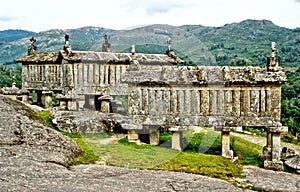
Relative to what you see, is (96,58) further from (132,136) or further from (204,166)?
(204,166)

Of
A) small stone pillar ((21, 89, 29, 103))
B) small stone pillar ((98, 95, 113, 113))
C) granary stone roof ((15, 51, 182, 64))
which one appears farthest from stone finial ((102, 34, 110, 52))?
small stone pillar ((98, 95, 113, 113))

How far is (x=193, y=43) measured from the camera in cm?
3164

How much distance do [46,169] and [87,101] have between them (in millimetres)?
17508

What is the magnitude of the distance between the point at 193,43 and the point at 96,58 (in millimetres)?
7297

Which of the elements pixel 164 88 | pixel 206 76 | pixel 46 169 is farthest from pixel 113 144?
pixel 46 169

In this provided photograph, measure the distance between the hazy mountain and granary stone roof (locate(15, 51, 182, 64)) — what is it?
1040mm

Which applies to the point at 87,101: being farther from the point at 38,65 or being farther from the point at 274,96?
the point at 274,96

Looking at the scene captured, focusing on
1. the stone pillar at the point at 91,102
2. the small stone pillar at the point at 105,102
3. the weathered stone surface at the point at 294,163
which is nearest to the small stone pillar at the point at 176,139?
the weathered stone surface at the point at 294,163

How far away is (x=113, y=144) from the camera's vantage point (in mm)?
19094

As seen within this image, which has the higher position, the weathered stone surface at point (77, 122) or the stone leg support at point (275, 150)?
the weathered stone surface at point (77, 122)

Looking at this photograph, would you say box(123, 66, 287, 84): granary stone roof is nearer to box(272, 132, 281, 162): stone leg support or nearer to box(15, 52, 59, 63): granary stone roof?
box(272, 132, 281, 162): stone leg support

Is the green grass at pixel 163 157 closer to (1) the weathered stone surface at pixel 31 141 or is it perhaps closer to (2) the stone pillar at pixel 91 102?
(1) the weathered stone surface at pixel 31 141

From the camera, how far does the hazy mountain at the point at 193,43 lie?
3195 centimetres

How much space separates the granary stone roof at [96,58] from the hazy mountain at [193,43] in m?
1.04
